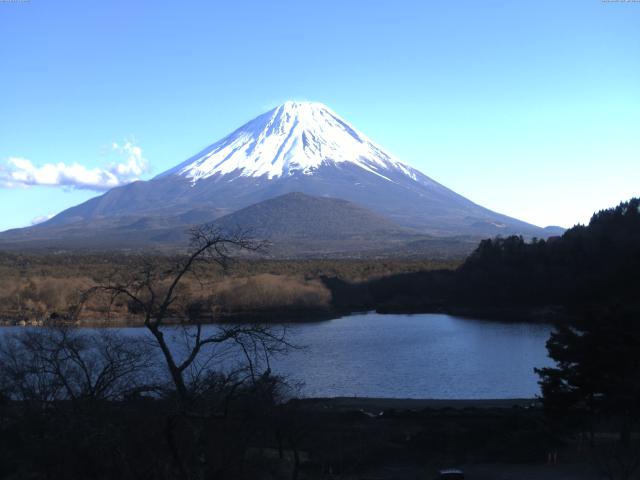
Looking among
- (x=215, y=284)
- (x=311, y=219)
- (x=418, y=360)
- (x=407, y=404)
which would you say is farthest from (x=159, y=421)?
(x=311, y=219)

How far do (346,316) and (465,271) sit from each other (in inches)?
349

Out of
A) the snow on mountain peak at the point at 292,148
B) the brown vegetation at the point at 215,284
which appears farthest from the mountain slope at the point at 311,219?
the brown vegetation at the point at 215,284

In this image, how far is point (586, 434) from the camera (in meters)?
14.0

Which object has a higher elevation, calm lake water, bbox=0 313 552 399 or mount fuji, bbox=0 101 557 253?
→ mount fuji, bbox=0 101 557 253

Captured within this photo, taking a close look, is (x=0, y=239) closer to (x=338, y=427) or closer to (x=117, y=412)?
(x=338, y=427)

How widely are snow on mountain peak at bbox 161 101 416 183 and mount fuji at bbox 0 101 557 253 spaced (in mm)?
178

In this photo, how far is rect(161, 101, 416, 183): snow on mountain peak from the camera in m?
140

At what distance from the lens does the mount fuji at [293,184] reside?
121188mm

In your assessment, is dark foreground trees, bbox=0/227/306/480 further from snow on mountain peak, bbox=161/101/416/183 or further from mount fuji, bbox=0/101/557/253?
snow on mountain peak, bbox=161/101/416/183

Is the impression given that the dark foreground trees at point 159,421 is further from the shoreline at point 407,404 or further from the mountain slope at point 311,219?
the mountain slope at point 311,219

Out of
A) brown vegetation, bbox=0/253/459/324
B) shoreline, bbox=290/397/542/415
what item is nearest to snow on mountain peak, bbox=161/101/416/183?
brown vegetation, bbox=0/253/459/324

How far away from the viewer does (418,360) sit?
2422cm

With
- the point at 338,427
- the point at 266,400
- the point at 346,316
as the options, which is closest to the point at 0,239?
the point at 346,316

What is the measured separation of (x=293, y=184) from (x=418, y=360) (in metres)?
107
